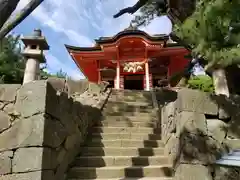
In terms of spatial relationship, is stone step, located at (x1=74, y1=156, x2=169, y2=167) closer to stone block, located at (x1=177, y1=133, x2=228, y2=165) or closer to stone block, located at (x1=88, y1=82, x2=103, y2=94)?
stone block, located at (x1=177, y1=133, x2=228, y2=165)

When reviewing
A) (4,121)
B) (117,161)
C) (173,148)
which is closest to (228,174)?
(173,148)

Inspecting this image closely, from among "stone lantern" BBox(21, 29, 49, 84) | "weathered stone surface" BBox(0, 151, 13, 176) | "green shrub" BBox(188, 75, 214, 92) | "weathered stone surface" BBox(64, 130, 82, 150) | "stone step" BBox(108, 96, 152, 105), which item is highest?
"green shrub" BBox(188, 75, 214, 92)

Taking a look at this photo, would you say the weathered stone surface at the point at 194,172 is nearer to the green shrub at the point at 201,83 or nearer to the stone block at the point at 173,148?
the stone block at the point at 173,148

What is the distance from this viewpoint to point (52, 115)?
10.8 ft

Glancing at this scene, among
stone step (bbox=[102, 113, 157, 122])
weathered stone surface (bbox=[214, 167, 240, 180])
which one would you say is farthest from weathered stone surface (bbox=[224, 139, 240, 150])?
stone step (bbox=[102, 113, 157, 122])

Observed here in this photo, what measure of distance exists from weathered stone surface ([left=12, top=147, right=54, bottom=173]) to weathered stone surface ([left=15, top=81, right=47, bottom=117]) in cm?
46

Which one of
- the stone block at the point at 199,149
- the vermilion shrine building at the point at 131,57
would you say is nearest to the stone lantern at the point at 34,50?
the stone block at the point at 199,149

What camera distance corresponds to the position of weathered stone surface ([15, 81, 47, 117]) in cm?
313

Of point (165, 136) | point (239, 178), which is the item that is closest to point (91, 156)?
point (165, 136)

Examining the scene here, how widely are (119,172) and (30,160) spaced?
157 centimetres

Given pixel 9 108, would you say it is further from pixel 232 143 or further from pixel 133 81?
pixel 133 81

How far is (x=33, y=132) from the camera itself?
3.02 m

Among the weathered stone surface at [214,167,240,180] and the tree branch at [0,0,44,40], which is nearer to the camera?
the tree branch at [0,0,44,40]

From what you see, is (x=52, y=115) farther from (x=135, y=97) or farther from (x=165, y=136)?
(x=135, y=97)
